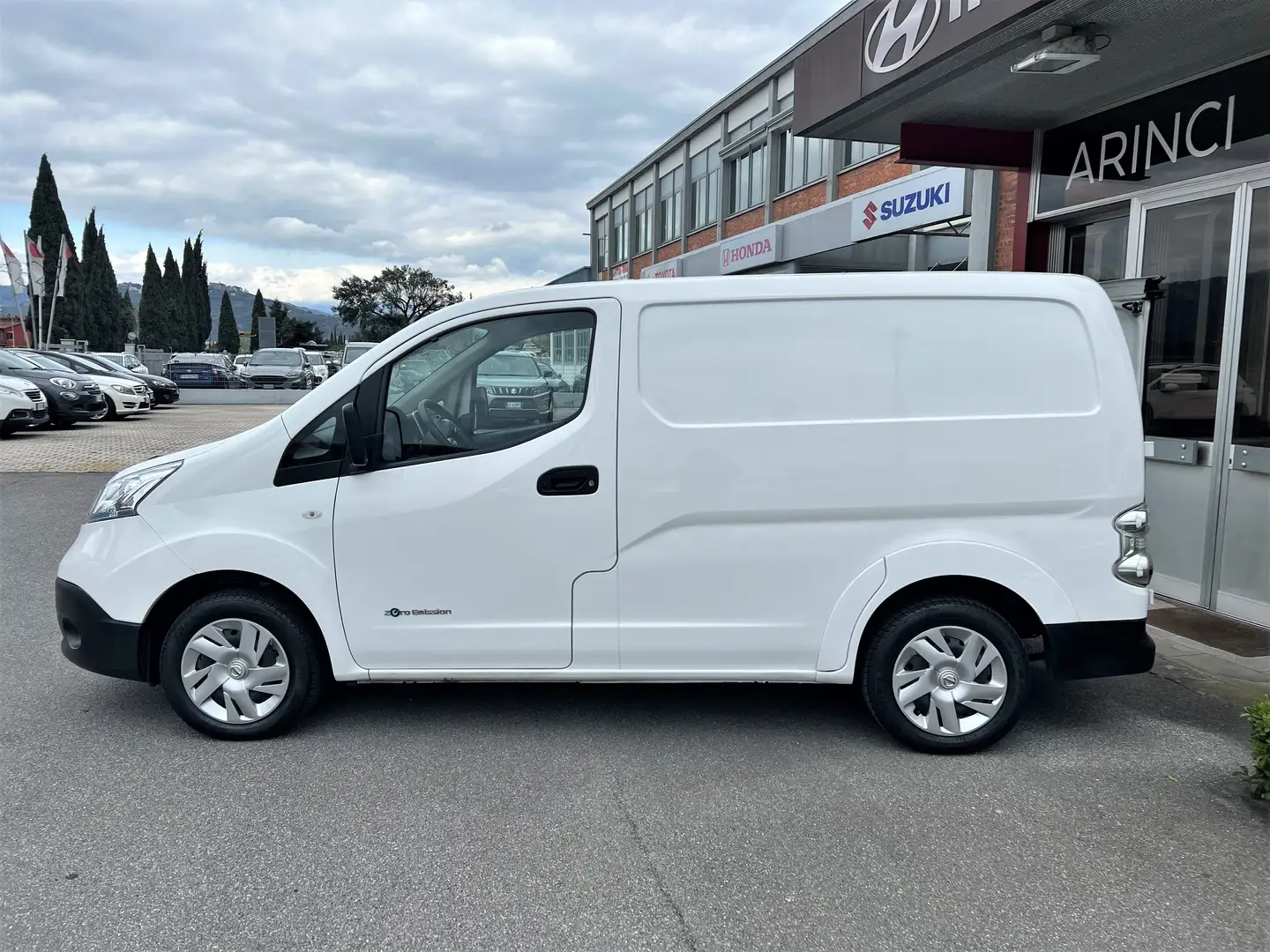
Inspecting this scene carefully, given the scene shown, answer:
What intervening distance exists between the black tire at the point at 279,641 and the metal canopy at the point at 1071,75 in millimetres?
4968

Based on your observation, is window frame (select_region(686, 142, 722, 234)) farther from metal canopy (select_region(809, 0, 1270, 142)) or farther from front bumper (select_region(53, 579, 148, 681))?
front bumper (select_region(53, 579, 148, 681))

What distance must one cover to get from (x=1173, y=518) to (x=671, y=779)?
476 cm

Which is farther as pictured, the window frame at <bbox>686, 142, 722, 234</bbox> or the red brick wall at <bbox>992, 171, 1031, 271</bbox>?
the window frame at <bbox>686, 142, 722, 234</bbox>

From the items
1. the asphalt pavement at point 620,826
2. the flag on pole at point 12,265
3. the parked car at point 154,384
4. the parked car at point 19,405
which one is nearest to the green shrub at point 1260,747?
the asphalt pavement at point 620,826

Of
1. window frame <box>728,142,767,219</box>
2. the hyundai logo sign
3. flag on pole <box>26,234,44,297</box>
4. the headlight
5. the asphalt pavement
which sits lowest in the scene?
the asphalt pavement

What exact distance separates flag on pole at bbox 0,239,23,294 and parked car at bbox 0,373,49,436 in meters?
20.4

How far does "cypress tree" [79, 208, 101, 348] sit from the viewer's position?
59375mm

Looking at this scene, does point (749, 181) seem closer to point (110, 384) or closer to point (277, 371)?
point (277, 371)

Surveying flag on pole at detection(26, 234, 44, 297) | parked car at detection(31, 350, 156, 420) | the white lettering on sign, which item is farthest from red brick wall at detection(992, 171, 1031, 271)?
flag on pole at detection(26, 234, 44, 297)

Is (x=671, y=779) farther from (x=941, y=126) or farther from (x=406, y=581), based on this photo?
(x=941, y=126)

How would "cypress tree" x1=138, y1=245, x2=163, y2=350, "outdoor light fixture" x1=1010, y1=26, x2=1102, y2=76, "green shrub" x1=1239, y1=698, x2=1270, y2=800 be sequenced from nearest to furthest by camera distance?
"green shrub" x1=1239, y1=698, x2=1270, y2=800, "outdoor light fixture" x1=1010, y1=26, x2=1102, y2=76, "cypress tree" x1=138, y1=245, x2=163, y2=350

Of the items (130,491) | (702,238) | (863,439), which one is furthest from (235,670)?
(702,238)

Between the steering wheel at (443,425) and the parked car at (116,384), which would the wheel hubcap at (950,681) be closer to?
the steering wheel at (443,425)

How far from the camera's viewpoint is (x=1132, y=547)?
13.1 feet
